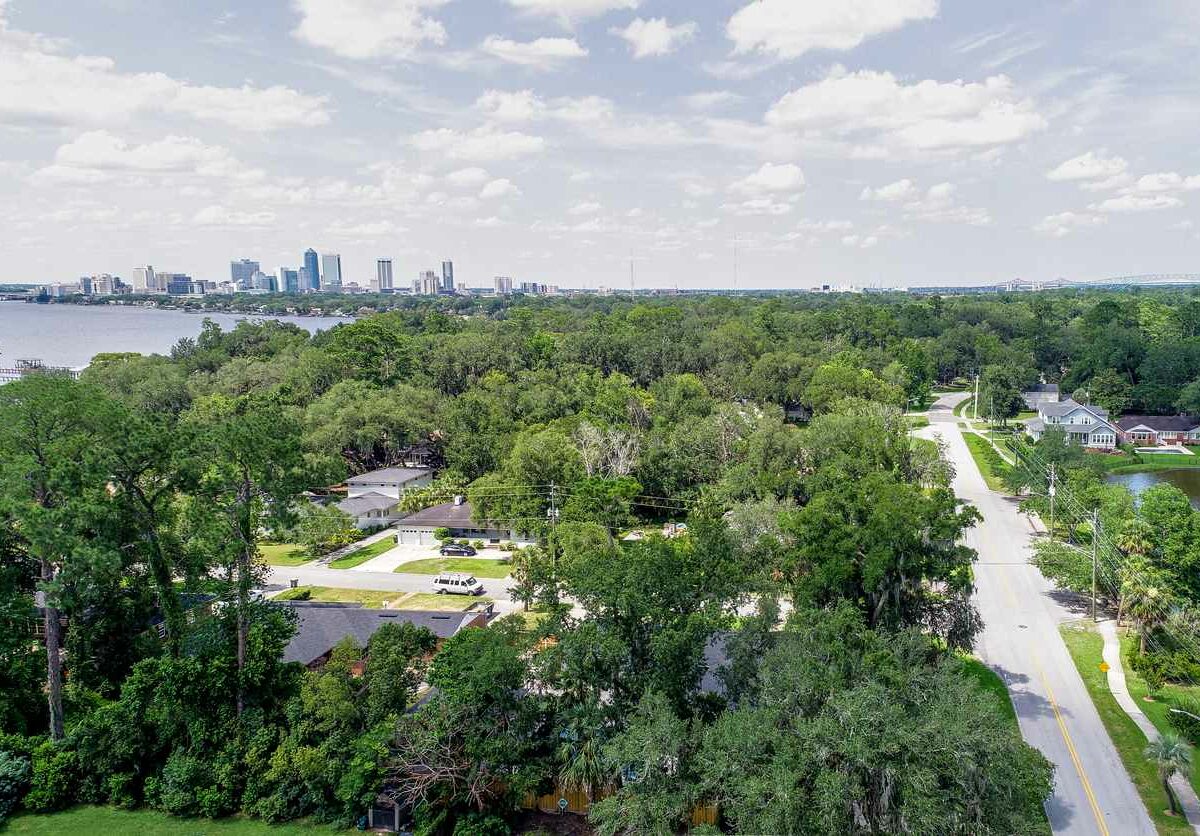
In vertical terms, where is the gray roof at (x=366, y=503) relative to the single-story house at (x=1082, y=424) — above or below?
below

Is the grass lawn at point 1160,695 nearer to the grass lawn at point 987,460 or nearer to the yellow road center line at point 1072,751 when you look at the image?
the yellow road center line at point 1072,751

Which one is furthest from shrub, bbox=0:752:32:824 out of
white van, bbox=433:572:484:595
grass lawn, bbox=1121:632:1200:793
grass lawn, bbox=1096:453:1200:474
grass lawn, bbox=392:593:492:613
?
grass lawn, bbox=1096:453:1200:474

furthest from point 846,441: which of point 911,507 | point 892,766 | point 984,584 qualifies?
point 892,766

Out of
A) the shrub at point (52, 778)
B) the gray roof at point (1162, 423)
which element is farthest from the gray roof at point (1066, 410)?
the shrub at point (52, 778)

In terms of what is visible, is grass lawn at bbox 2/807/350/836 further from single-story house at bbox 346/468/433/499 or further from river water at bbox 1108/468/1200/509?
river water at bbox 1108/468/1200/509

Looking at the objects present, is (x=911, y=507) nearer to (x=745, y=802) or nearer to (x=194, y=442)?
(x=745, y=802)

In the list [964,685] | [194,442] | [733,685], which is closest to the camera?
[964,685]
